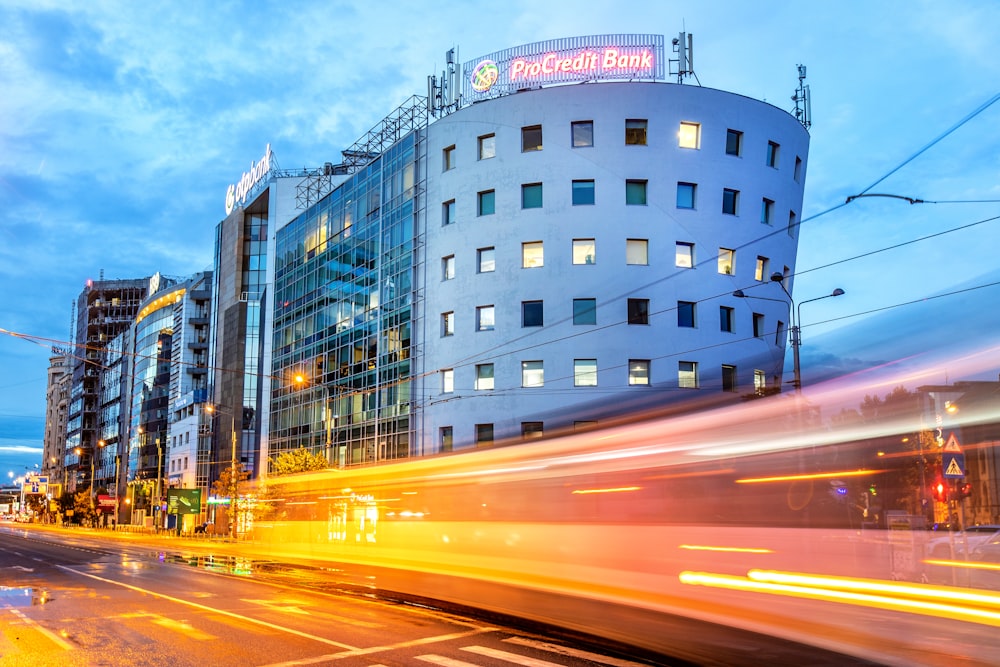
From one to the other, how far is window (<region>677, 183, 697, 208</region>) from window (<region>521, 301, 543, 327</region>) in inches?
365

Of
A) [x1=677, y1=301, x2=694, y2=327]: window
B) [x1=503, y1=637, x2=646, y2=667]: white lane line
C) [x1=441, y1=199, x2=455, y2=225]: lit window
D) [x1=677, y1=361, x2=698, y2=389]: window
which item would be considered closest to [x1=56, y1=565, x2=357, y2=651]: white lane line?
[x1=503, y1=637, x2=646, y2=667]: white lane line

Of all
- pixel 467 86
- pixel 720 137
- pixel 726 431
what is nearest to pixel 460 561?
pixel 726 431

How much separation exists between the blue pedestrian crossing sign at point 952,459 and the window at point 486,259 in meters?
38.3

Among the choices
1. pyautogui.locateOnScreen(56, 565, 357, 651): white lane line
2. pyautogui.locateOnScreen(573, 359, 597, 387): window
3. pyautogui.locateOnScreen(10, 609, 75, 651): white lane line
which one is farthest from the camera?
pyautogui.locateOnScreen(573, 359, 597, 387): window

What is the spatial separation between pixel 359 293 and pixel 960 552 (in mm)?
50314

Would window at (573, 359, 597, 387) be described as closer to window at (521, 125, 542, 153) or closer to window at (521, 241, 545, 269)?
window at (521, 241, 545, 269)

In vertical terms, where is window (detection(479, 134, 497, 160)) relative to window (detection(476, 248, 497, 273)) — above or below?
above

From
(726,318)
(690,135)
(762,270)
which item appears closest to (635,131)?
(690,135)

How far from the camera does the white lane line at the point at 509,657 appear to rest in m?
10.6

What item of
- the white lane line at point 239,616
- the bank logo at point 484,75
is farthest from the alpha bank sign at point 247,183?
the white lane line at point 239,616

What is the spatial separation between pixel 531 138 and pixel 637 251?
8425mm

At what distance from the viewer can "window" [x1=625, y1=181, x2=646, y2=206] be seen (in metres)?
45.0

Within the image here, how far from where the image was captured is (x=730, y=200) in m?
46.4

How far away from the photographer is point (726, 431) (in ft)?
37.1
